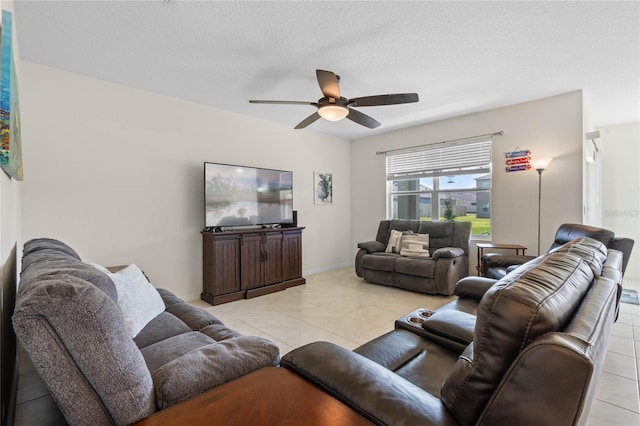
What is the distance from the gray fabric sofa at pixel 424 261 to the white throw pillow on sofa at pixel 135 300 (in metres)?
3.06

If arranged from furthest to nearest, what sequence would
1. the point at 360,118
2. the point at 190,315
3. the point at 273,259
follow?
the point at 273,259 → the point at 360,118 → the point at 190,315

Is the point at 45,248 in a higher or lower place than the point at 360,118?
lower

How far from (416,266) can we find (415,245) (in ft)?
1.88

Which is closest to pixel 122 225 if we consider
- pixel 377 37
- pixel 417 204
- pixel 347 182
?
pixel 377 37

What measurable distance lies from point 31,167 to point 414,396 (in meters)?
3.68

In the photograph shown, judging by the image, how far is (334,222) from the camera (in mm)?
5746

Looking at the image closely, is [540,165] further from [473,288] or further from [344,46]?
[344,46]

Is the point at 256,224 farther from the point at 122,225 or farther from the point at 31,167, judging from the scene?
the point at 31,167

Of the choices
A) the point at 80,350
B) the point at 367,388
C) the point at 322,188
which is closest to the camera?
the point at 80,350

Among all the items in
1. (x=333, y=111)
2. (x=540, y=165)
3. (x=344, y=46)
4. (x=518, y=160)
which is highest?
(x=344, y=46)

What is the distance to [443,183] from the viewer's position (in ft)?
16.2

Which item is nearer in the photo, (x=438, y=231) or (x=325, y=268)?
(x=438, y=231)

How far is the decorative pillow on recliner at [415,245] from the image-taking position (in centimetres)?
443

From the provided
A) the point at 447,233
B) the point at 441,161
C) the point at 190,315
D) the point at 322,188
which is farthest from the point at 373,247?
the point at 190,315
